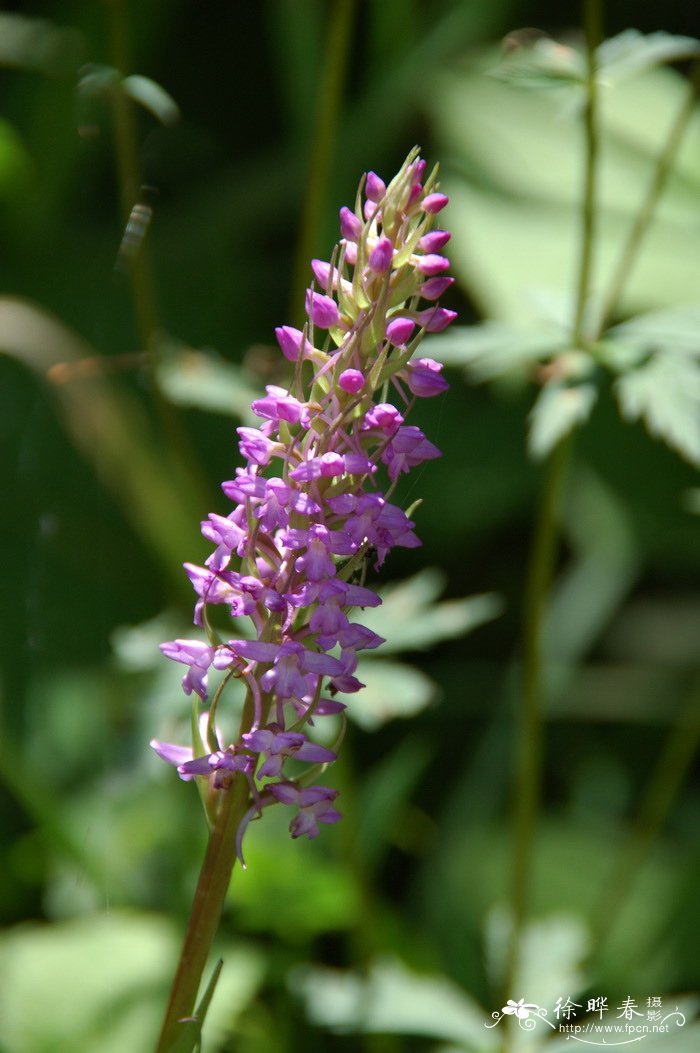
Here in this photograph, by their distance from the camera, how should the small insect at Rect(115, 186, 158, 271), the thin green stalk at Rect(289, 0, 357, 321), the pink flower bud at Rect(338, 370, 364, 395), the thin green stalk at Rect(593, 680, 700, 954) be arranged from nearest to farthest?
the pink flower bud at Rect(338, 370, 364, 395)
the small insect at Rect(115, 186, 158, 271)
the thin green stalk at Rect(289, 0, 357, 321)
the thin green stalk at Rect(593, 680, 700, 954)

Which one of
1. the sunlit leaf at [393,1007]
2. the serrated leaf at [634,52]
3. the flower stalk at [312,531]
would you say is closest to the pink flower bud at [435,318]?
the flower stalk at [312,531]

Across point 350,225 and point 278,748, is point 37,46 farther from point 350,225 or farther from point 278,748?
point 278,748

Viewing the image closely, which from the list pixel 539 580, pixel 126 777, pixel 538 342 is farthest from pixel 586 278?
pixel 126 777

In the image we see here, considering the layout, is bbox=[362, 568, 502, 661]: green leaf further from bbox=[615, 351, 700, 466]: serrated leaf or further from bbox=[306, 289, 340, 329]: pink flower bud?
bbox=[306, 289, 340, 329]: pink flower bud

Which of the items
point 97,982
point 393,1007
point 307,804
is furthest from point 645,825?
point 307,804

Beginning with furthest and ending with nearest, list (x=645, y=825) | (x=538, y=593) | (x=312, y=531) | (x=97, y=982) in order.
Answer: (x=645, y=825)
(x=97, y=982)
(x=538, y=593)
(x=312, y=531)

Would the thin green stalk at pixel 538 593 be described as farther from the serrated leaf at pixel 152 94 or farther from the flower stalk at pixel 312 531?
the flower stalk at pixel 312 531

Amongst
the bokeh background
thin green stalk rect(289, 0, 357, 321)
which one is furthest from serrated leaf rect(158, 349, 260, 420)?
thin green stalk rect(289, 0, 357, 321)

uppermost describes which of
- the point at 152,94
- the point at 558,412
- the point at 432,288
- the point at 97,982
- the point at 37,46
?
the point at 37,46
